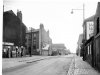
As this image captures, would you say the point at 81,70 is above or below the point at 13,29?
below

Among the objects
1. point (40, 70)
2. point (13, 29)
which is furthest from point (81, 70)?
point (13, 29)

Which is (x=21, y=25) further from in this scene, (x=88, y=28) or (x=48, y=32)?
(x=48, y=32)

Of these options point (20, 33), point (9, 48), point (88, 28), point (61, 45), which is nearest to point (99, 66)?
point (88, 28)

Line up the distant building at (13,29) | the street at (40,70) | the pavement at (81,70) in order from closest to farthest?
the pavement at (81,70)
the street at (40,70)
the distant building at (13,29)

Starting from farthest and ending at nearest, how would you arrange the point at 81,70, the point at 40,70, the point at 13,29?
the point at 13,29
the point at 40,70
the point at 81,70

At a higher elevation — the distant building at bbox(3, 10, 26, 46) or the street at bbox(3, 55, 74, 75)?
the distant building at bbox(3, 10, 26, 46)

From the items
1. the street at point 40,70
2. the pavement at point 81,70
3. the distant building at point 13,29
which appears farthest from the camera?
the distant building at point 13,29

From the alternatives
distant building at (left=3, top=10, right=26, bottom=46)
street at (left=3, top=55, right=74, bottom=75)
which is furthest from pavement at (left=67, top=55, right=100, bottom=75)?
distant building at (left=3, top=10, right=26, bottom=46)

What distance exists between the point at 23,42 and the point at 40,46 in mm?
22980

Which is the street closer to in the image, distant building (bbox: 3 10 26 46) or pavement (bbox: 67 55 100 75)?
pavement (bbox: 67 55 100 75)

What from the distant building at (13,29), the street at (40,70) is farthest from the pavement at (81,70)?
the distant building at (13,29)

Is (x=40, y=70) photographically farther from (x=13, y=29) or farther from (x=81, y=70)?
(x=13, y=29)

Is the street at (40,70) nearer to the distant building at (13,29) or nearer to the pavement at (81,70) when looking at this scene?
the pavement at (81,70)

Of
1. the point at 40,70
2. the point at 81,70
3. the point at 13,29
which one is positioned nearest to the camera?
the point at 81,70
